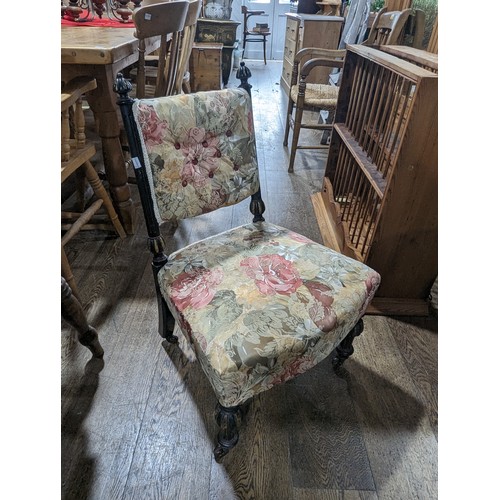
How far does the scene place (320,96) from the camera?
98.5 inches

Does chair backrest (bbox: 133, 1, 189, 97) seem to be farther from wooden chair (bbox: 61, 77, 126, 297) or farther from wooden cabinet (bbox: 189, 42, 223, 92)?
wooden cabinet (bbox: 189, 42, 223, 92)

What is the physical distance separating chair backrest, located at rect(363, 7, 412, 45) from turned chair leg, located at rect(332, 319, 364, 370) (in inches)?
65.9

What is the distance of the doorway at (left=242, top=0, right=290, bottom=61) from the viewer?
6.93 meters

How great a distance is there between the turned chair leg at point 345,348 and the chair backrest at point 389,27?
5.49 feet

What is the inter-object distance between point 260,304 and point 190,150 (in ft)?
1.64

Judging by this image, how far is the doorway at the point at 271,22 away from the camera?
22.7 feet

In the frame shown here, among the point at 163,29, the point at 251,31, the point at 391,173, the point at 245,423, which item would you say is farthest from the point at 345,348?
the point at 251,31

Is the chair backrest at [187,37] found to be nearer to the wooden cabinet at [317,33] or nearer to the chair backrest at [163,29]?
the chair backrest at [163,29]

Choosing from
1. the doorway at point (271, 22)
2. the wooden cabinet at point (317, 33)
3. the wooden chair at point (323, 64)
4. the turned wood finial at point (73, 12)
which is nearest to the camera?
the wooden chair at point (323, 64)

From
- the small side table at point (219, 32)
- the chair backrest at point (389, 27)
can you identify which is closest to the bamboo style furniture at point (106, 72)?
the chair backrest at point (389, 27)

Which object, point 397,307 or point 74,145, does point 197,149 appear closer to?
point 74,145

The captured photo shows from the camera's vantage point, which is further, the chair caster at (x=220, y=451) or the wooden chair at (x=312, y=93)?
the wooden chair at (x=312, y=93)
